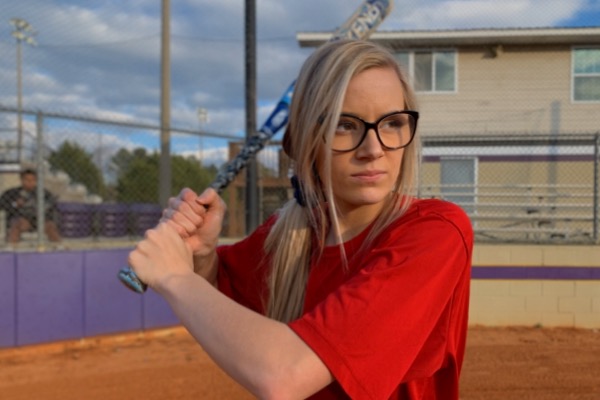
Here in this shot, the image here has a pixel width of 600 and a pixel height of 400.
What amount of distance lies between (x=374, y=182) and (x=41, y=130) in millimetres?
6403

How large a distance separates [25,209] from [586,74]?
12075mm

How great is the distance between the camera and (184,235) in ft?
4.89

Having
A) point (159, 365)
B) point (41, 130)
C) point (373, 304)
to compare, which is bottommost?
point (159, 365)

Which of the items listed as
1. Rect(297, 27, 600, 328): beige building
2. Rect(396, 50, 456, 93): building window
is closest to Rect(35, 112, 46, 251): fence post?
Rect(297, 27, 600, 328): beige building

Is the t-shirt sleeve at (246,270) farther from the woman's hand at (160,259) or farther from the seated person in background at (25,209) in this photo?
the seated person in background at (25,209)

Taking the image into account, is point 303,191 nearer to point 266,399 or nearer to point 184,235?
point 184,235

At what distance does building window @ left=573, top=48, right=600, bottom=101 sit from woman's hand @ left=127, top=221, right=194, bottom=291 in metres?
14.4

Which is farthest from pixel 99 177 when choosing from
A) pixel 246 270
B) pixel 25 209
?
pixel 246 270

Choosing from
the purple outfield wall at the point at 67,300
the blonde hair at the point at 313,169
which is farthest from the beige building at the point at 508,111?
the blonde hair at the point at 313,169

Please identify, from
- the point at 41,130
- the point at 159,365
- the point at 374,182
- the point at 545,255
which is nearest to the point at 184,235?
Result: the point at 374,182

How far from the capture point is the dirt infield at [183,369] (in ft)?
16.5

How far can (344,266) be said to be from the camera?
3.96 feet

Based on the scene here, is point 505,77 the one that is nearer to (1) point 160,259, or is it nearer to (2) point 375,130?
(2) point 375,130

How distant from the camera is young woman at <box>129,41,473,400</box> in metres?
0.94
